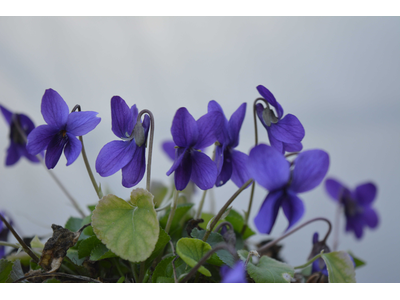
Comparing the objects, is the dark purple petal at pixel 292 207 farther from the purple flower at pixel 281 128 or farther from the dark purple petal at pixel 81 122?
the dark purple petal at pixel 81 122

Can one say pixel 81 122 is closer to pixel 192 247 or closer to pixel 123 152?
pixel 123 152

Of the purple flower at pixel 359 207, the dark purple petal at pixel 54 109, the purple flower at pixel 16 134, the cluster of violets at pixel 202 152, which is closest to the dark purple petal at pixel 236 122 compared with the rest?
the cluster of violets at pixel 202 152

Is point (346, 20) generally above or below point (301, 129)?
above

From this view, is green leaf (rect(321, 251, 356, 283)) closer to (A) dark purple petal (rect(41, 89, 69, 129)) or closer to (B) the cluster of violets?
(B) the cluster of violets

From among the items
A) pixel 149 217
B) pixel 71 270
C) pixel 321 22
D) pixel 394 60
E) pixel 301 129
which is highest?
pixel 321 22

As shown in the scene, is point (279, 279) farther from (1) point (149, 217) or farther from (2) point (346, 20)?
(2) point (346, 20)

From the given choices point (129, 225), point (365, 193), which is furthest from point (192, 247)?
point (365, 193)

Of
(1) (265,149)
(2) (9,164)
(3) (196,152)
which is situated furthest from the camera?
(2) (9,164)

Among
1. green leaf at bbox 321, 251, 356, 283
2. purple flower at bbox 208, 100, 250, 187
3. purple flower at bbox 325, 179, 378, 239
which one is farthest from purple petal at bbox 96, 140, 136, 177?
purple flower at bbox 325, 179, 378, 239

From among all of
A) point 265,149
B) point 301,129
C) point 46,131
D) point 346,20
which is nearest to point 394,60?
point 346,20
